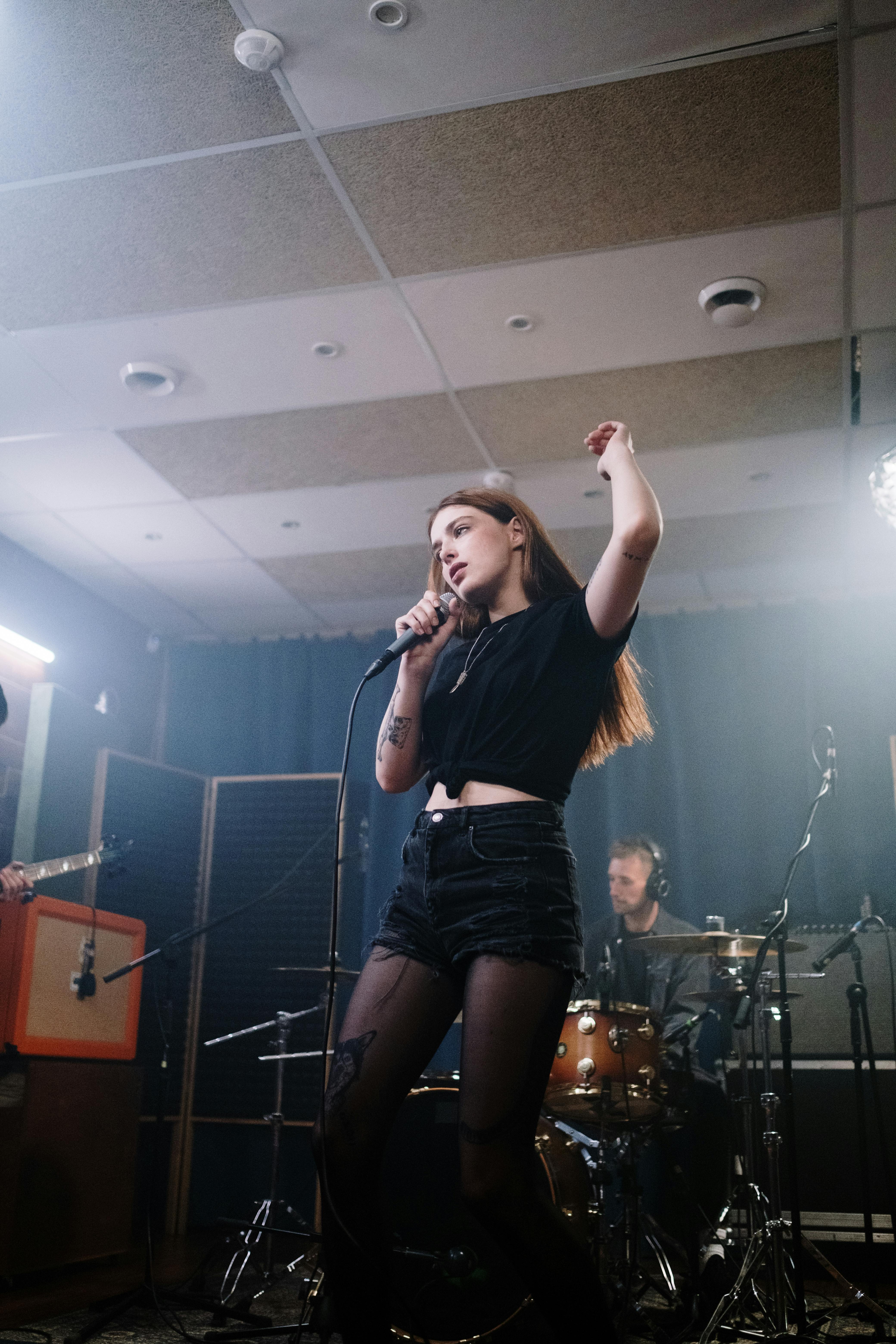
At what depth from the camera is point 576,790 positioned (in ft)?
18.4

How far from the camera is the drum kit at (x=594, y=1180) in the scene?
2.70 m

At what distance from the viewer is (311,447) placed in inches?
166

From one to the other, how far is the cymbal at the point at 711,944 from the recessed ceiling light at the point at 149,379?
248cm

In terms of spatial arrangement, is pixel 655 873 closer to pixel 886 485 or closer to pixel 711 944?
pixel 711 944

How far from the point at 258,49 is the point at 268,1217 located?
3.77m

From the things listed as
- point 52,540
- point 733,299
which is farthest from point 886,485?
point 52,540

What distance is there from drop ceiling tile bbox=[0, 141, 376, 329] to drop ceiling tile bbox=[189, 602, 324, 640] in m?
2.49

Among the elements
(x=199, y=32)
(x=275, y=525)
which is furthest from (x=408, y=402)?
(x=199, y=32)

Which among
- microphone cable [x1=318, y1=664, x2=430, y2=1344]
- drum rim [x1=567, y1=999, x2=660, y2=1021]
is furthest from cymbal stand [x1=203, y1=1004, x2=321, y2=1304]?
microphone cable [x1=318, y1=664, x2=430, y2=1344]

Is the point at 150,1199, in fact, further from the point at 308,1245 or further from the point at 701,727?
the point at 701,727

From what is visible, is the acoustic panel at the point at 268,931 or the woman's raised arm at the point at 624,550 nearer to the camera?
the woman's raised arm at the point at 624,550

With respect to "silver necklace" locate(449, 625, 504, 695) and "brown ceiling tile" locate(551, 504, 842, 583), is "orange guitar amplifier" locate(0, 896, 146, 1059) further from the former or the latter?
"silver necklace" locate(449, 625, 504, 695)

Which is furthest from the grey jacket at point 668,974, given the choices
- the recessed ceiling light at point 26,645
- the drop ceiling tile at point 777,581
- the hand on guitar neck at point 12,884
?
the recessed ceiling light at point 26,645

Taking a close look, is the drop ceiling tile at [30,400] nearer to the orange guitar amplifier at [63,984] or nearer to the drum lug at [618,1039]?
the orange guitar amplifier at [63,984]
